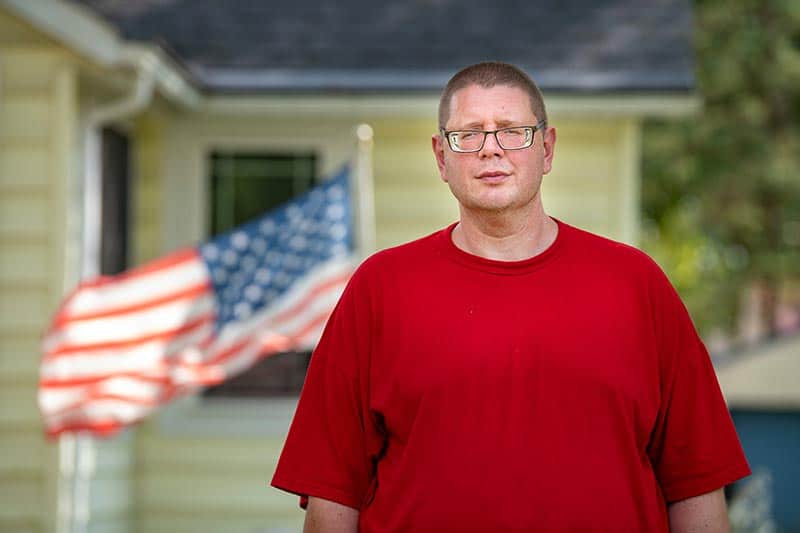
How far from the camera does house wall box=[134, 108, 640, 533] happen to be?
7078 mm

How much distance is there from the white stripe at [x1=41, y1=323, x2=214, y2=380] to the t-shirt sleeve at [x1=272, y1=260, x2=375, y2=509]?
3089mm

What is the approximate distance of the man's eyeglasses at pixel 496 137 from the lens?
2600 millimetres

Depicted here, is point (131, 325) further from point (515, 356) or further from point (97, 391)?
point (515, 356)

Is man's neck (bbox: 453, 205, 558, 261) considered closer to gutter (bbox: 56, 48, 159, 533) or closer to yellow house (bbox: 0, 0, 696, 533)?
gutter (bbox: 56, 48, 159, 533)

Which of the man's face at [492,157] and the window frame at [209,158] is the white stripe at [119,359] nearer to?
the window frame at [209,158]

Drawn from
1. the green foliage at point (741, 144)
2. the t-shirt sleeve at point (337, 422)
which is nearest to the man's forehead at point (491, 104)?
the t-shirt sleeve at point (337, 422)

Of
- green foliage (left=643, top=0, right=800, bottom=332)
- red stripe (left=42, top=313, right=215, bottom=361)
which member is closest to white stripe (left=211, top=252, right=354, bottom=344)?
red stripe (left=42, top=313, right=215, bottom=361)

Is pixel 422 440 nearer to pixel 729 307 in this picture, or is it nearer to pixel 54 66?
pixel 54 66

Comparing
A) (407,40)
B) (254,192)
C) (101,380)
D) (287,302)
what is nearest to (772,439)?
(407,40)

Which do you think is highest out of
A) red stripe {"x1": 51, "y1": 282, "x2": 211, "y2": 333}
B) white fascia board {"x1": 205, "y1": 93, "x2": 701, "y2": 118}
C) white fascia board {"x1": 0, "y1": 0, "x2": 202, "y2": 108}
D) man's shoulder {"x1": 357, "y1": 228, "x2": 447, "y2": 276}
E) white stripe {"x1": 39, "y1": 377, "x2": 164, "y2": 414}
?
white fascia board {"x1": 0, "y1": 0, "x2": 202, "y2": 108}

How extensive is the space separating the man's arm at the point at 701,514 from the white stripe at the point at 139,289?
3.45m

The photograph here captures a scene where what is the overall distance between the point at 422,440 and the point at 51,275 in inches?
155

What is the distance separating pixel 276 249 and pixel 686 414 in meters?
3.61

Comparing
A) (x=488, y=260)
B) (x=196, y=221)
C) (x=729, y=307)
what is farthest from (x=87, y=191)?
(x=729, y=307)
